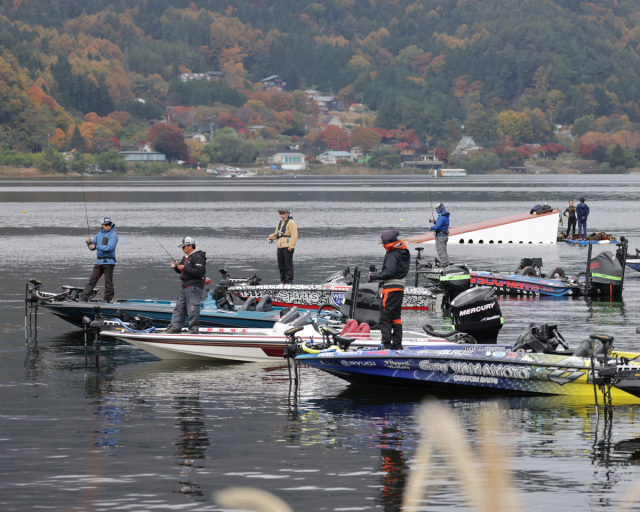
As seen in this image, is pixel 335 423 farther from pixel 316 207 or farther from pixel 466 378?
pixel 316 207

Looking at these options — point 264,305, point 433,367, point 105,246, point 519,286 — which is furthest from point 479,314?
point 519,286

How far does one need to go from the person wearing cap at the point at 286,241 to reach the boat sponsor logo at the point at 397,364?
8.65 m

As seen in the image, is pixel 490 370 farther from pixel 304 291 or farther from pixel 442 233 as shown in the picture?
pixel 442 233

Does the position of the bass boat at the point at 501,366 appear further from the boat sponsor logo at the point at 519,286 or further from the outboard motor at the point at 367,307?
the boat sponsor logo at the point at 519,286

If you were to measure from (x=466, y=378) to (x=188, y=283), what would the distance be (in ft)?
17.6

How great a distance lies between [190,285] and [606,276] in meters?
13.4

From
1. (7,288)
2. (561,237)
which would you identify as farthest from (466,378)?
(561,237)

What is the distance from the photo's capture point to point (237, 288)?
22.2m

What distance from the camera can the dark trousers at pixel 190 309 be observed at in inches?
642

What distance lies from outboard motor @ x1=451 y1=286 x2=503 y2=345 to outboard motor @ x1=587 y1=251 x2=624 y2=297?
11145 millimetres

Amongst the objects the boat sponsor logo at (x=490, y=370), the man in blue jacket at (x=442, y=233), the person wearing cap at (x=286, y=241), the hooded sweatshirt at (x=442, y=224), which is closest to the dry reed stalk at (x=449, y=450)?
the boat sponsor logo at (x=490, y=370)

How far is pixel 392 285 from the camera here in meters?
14.0

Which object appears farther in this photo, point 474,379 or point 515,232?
point 515,232

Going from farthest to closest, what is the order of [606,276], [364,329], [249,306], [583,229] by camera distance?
[583,229] < [606,276] < [249,306] < [364,329]
